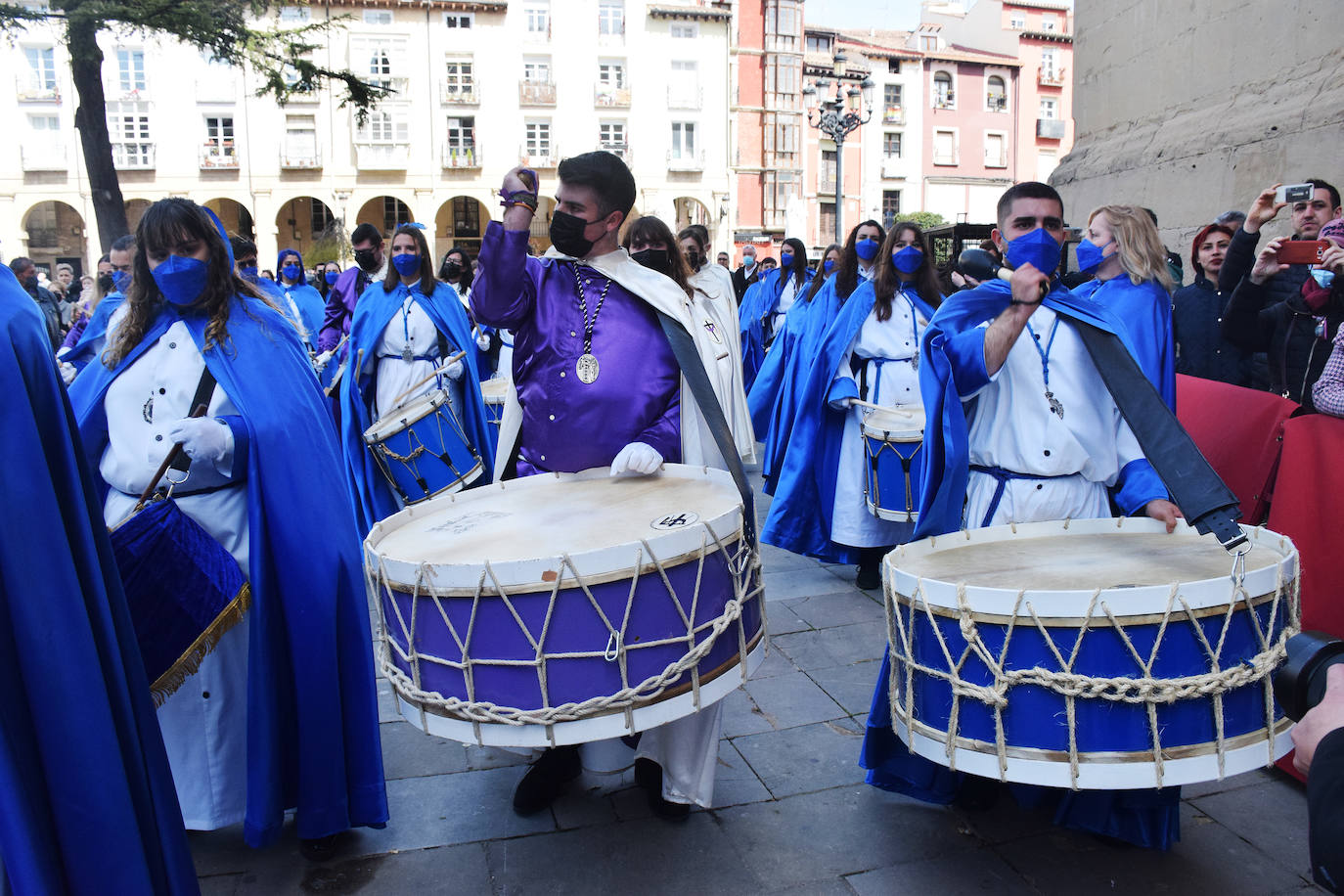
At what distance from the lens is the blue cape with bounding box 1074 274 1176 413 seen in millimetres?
4184

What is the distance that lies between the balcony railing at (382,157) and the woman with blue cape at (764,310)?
30.3 metres

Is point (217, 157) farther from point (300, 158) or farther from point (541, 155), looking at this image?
point (541, 155)

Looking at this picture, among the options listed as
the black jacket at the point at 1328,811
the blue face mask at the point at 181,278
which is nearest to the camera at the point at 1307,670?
the black jacket at the point at 1328,811

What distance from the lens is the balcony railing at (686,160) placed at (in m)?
41.1

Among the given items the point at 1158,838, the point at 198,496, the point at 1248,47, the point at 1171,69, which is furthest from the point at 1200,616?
the point at 1171,69

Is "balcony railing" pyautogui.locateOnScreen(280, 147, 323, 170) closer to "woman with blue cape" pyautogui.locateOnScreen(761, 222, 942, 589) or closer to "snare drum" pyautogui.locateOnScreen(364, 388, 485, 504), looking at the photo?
"snare drum" pyautogui.locateOnScreen(364, 388, 485, 504)

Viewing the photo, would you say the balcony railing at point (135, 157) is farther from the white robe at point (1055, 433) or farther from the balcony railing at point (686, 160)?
the white robe at point (1055, 433)

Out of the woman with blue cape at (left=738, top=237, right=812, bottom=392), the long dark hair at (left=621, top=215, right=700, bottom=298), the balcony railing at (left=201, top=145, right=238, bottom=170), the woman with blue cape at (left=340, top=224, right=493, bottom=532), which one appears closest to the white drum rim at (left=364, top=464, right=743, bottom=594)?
the long dark hair at (left=621, top=215, right=700, bottom=298)

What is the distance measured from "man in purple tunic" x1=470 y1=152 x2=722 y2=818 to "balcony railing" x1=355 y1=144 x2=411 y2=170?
126 ft

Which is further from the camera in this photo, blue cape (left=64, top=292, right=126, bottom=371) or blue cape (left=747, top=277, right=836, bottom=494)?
blue cape (left=747, top=277, right=836, bottom=494)

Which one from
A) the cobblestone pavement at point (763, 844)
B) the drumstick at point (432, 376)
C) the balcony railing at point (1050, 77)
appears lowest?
the cobblestone pavement at point (763, 844)

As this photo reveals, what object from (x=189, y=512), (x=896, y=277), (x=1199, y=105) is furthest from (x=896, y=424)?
(x=1199, y=105)

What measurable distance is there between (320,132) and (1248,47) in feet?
123

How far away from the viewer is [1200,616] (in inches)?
82.9
